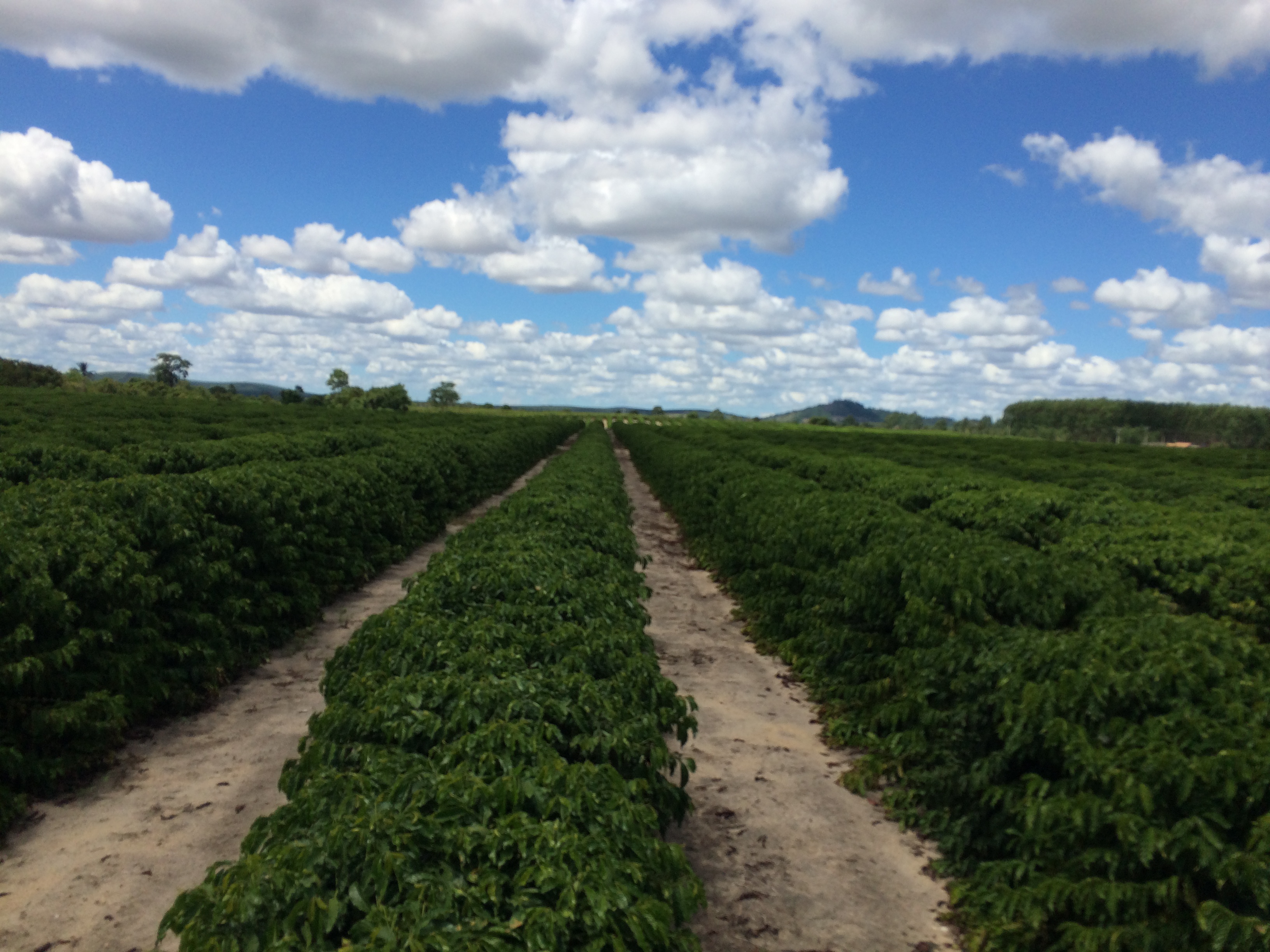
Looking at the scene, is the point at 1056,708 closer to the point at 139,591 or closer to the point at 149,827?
the point at 149,827

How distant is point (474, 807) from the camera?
8.46 ft

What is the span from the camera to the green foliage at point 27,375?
242 feet

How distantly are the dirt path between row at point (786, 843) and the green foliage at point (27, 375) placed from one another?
3290 inches

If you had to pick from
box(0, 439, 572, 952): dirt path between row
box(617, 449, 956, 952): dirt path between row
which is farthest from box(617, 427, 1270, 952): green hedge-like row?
box(0, 439, 572, 952): dirt path between row

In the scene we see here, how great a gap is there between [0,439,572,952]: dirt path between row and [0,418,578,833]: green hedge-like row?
0.25 m

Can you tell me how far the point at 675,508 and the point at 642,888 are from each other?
18.6 meters

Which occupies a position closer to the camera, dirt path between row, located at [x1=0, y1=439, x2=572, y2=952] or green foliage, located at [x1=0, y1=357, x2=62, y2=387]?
dirt path between row, located at [x1=0, y1=439, x2=572, y2=952]

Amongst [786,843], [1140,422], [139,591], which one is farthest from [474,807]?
[1140,422]

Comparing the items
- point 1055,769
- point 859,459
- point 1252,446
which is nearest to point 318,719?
point 1055,769

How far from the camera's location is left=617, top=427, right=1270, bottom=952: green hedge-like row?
3.16 metres

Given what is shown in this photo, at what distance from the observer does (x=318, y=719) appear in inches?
138

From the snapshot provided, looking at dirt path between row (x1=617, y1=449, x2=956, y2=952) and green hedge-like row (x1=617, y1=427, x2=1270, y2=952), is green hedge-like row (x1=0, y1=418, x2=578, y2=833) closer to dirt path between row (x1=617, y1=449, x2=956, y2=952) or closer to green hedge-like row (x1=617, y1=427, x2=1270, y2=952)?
dirt path between row (x1=617, y1=449, x2=956, y2=952)

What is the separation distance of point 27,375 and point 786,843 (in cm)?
9272

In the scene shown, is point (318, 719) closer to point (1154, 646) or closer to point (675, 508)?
point (1154, 646)
